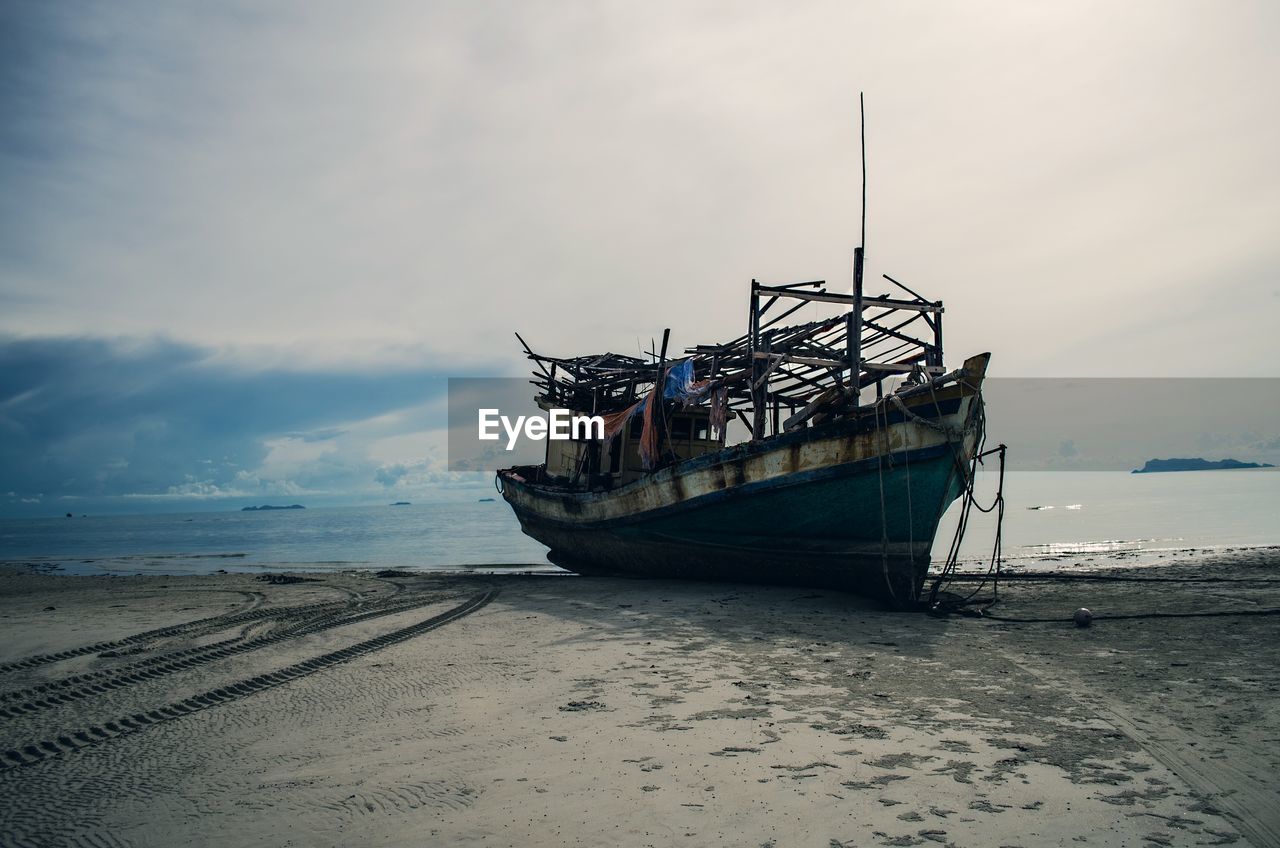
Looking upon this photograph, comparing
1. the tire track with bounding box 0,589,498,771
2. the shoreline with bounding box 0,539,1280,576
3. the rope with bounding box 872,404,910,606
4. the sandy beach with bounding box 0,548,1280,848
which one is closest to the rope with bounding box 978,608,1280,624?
the sandy beach with bounding box 0,548,1280,848

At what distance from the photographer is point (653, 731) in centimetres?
517

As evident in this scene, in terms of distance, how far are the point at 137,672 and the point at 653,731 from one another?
19.3ft

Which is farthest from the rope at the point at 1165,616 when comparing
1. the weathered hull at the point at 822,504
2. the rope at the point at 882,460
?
the weathered hull at the point at 822,504

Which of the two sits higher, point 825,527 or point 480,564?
point 825,527

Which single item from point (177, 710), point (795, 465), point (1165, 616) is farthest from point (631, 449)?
point (177, 710)

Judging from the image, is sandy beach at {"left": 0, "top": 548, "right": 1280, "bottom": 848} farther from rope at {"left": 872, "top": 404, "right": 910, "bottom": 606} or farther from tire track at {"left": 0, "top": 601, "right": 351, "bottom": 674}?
rope at {"left": 872, "top": 404, "right": 910, "bottom": 606}

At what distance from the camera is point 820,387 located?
1548cm

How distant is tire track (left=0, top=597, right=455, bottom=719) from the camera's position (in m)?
6.43

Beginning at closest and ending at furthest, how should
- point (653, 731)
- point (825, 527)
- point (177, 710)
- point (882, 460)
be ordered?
point (653, 731) < point (177, 710) < point (882, 460) < point (825, 527)

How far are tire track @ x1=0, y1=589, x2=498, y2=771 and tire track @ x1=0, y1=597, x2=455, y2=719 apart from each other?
1091mm

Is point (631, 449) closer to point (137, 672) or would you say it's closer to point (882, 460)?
point (882, 460)

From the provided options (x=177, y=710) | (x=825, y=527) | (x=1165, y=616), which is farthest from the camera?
(x=825, y=527)

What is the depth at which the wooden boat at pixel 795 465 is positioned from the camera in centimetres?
1095

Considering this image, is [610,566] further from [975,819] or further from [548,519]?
[975,819]
